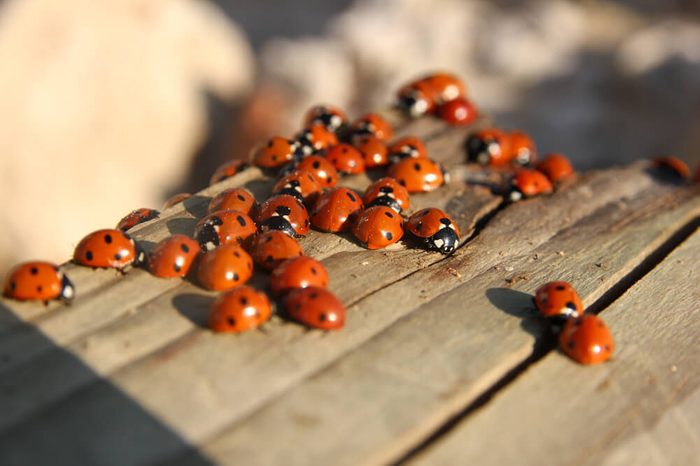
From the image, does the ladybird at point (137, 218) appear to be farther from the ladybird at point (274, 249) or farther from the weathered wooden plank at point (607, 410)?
the weathered wooden plank at point (607, 410)

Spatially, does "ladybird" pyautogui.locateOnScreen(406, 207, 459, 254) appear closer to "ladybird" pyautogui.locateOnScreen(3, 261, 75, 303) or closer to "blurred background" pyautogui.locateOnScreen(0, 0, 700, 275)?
"ladybird" pyautogui.locateOnScreen(3, 261, 75, 303)

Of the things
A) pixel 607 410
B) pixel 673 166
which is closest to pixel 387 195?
pixel 607 410

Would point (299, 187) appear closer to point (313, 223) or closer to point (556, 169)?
point (313, 223)

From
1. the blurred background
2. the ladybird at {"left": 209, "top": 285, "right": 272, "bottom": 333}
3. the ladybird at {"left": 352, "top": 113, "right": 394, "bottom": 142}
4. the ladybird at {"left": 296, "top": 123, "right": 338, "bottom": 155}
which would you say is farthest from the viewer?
the blurred background

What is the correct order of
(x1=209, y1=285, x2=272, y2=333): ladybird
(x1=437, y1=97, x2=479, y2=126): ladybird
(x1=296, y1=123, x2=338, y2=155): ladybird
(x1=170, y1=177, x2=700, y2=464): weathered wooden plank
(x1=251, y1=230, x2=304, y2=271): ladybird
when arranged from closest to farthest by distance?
(x1=170, y1=177, x2=700, y2=464): weathered wooden plank
(x1=209, y1=285, x2=272, y2=333): ladybird
(x1=251, y1=230, x2=304, y2=271): ladybird
(x1=296, y1=123, x2=338, y2=155): ladybird
(x1=437, y1=97, x2=479, y2=126): ladybird

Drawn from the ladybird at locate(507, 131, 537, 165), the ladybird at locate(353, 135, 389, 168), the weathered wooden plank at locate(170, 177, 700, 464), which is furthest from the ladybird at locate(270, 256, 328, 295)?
the ladybird at locate(507, 131, 537, 165)

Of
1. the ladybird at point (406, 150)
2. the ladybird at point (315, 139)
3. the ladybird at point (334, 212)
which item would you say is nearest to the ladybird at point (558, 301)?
the ladybird at point (334, 212)
